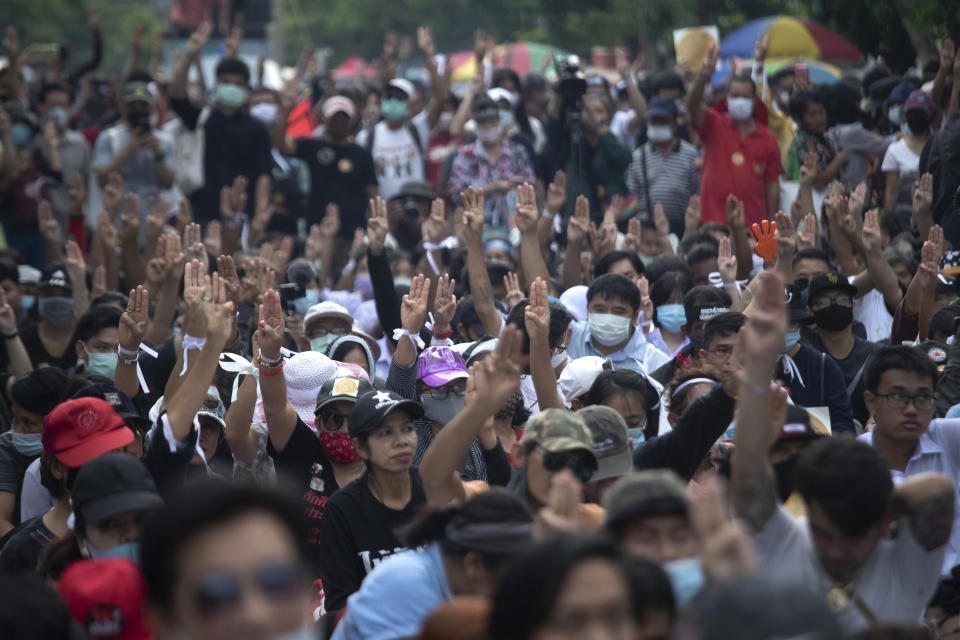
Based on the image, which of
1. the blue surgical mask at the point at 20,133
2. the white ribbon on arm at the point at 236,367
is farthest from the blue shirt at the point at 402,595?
the blue surgical mask at the point at 20,133

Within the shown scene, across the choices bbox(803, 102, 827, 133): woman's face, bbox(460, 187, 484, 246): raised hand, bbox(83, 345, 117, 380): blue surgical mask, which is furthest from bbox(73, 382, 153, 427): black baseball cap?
bbox(803, 102, 827, 133): woman's face

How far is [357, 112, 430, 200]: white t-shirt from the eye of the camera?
1354cm

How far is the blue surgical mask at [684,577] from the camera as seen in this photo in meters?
3.18

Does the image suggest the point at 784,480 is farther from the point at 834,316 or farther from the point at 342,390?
the point at 834,316

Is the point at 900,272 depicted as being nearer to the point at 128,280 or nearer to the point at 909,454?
the point at 909,454

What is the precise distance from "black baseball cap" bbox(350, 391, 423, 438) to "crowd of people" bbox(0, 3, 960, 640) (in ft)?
0.05

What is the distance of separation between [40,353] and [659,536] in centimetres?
648

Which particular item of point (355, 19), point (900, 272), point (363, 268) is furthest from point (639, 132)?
point (355, 19)

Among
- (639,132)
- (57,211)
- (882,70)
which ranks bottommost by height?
(57,211)

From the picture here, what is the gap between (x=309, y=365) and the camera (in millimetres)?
6355

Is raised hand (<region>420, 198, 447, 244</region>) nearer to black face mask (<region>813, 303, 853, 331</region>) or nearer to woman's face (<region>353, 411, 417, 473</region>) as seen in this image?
black face mask (<region>813, 303, 853, 331</region>)

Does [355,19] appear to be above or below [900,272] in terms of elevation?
below

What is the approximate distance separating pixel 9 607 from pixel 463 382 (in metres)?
3.19

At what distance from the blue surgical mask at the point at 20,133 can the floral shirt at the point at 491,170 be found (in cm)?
465
